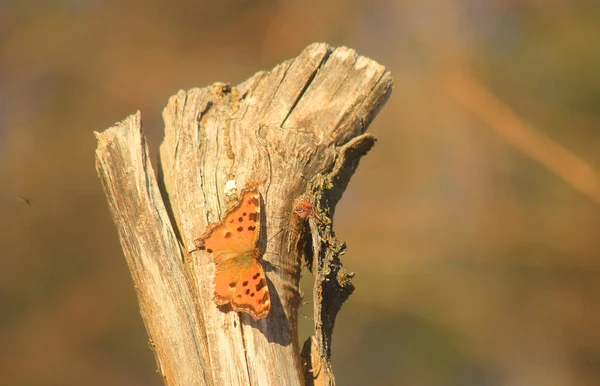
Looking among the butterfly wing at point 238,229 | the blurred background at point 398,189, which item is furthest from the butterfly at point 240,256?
the blurred background at point 398,189

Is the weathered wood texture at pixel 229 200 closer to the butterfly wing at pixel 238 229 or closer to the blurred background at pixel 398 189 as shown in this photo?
the butterfly wing at pixel 238 229

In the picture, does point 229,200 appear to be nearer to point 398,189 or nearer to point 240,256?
point 240,256

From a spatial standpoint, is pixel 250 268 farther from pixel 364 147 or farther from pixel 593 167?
pixel 593 167

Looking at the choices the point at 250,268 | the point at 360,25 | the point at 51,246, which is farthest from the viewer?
the point at 360,25

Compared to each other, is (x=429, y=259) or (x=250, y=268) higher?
(x=429, y=259)

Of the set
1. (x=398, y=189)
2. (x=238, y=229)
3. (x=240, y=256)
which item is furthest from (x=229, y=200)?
(x=398, y=189)

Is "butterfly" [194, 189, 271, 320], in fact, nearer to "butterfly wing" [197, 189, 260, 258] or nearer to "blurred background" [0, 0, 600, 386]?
"butterfly wing" [197, 189, 260, 258]

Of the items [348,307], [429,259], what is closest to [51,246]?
[348,307]
